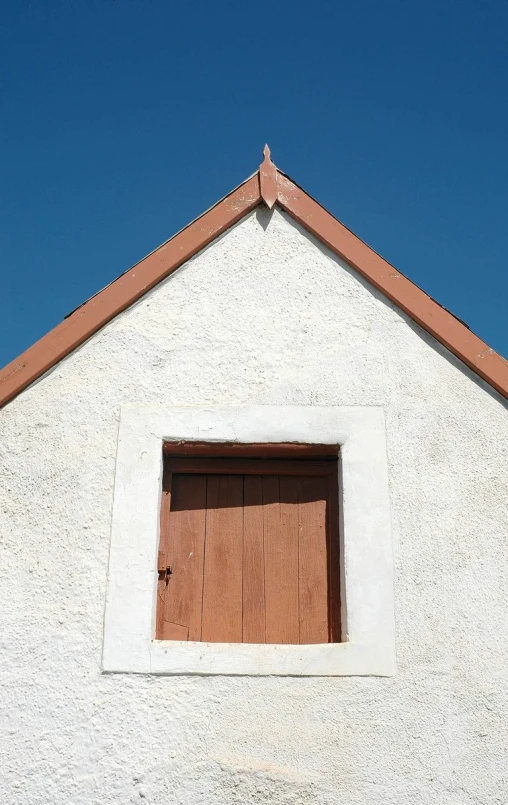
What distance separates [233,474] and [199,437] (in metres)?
0.32

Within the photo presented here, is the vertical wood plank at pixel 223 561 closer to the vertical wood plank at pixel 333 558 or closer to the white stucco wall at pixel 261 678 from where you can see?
the white stucco wall at pixel 261 678

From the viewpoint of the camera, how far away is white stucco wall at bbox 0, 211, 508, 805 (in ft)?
11.8

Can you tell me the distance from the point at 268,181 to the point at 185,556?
87.0 inches

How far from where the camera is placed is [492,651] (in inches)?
149

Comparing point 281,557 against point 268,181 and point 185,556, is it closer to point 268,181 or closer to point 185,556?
point 185,556

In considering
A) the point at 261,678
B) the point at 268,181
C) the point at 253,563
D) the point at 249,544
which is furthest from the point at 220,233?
the point at 261,678

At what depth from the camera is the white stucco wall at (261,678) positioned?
358cm

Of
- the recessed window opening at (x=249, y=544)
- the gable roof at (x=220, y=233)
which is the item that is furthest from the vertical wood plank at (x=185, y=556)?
the gable roof at (x=220, y=233)

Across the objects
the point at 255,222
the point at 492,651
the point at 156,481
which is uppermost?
the point at 255,222

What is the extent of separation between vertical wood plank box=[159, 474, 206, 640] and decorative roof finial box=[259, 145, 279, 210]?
5.45 feet

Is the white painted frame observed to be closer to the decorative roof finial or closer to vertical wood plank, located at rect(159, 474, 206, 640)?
vertical wood plank, located at rect(159, 474, 206, 640)

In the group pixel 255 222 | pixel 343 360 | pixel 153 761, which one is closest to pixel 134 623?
pixel 153 761

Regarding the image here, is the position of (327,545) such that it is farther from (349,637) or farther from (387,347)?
(387,347)

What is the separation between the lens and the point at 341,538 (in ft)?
13.2
